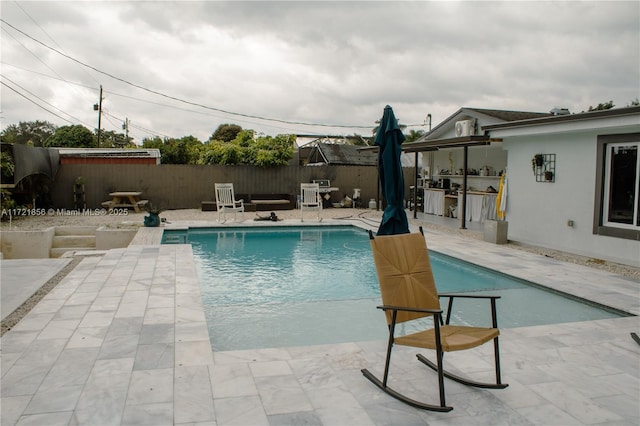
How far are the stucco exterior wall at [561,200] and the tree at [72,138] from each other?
35.7 metres

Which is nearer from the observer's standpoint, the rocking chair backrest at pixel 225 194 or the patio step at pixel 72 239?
the patio step at pixel 72 239

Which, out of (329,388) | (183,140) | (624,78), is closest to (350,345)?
(329,388)

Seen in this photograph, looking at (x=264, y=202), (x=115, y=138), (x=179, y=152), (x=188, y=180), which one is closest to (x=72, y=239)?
(x=188, y=180)

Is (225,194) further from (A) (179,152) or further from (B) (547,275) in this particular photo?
(A) (179,152)

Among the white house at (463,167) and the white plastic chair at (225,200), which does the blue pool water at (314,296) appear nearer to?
the white plastic chair at (225,200)

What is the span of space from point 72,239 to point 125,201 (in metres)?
4.45

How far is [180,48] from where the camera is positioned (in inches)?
584

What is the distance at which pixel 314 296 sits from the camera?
596cm

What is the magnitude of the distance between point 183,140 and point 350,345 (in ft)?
96.3

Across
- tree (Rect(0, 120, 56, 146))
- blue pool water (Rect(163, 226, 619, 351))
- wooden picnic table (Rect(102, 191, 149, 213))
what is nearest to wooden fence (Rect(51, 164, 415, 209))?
wooden picnic table (Rect(102, 191, 149, 213))

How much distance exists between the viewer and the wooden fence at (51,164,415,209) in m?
14.5

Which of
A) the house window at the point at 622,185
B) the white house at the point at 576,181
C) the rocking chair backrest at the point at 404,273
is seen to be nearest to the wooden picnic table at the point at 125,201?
the white house at the point at 576,181

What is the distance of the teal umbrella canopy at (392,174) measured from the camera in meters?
4.38

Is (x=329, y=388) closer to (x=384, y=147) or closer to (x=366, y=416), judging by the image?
(x=366, y=416)
